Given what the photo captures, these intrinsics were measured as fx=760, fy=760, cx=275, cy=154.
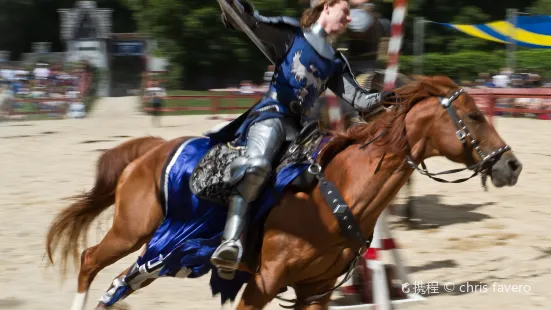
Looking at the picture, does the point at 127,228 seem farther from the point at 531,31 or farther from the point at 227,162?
the point at 531,31

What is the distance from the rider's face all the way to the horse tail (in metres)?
1.62

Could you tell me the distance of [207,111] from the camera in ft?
72.6

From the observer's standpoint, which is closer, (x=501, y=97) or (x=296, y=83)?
(x=296, y=83)

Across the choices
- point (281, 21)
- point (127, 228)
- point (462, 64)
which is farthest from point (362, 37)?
point (462, 64)

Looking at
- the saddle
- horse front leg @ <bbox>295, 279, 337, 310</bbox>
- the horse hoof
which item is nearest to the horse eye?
the saddle

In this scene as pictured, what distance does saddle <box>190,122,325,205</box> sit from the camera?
4.35 meters

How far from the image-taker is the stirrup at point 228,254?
4.22 m

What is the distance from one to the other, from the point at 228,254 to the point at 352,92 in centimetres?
121

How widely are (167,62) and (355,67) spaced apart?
33010 mm

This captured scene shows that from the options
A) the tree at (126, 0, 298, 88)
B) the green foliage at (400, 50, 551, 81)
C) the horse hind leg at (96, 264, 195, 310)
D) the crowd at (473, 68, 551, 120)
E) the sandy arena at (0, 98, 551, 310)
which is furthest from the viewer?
the tree at (126, 0, 298, 88)

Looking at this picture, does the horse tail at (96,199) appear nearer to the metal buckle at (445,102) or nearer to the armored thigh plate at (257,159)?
the armored thigh plate at (257,159)

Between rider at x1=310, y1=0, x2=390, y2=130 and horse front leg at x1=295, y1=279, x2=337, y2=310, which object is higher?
rider at x1=310, y1=0, x2=390, y2=130

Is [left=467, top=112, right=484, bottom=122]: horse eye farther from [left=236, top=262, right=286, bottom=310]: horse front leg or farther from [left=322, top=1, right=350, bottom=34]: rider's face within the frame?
[left=236, top=262, right=286, bottom=310]: horse front leg

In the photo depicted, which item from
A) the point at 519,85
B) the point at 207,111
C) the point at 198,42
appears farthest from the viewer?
the point at 198,42
